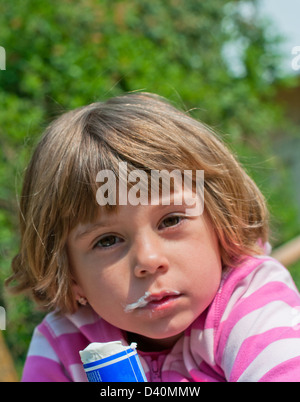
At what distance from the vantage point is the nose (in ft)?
3.61

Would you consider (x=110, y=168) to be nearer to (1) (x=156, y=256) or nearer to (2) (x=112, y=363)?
(1) (x=156, y=256)

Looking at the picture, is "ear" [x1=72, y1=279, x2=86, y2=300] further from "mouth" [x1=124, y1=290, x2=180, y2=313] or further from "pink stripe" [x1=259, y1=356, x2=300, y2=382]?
"pink stripe" [x1=259, y1=356, x2=300, y2=382]

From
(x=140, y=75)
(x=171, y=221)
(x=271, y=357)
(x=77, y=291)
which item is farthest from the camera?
(x=140, y=75)

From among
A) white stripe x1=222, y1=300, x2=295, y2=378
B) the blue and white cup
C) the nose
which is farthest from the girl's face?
Answer: the blue and white cup

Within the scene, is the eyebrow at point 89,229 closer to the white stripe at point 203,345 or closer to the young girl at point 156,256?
the young girl at point 156,256

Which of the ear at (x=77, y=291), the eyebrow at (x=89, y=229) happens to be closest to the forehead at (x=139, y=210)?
the eyebrow at (x=89, y=229)

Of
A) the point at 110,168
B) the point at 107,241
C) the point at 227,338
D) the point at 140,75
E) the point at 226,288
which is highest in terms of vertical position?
the point at 140,75

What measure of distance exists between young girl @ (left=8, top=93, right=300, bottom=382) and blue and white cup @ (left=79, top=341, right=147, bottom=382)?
0.21 metres

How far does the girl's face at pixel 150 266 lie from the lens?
113cm

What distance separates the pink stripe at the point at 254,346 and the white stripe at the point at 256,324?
0.04 feet

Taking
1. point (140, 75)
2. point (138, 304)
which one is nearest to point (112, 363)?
point (138, 304)

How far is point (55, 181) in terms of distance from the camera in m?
1.25

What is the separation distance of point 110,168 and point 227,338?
0.47 meters

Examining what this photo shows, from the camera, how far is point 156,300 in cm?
114
